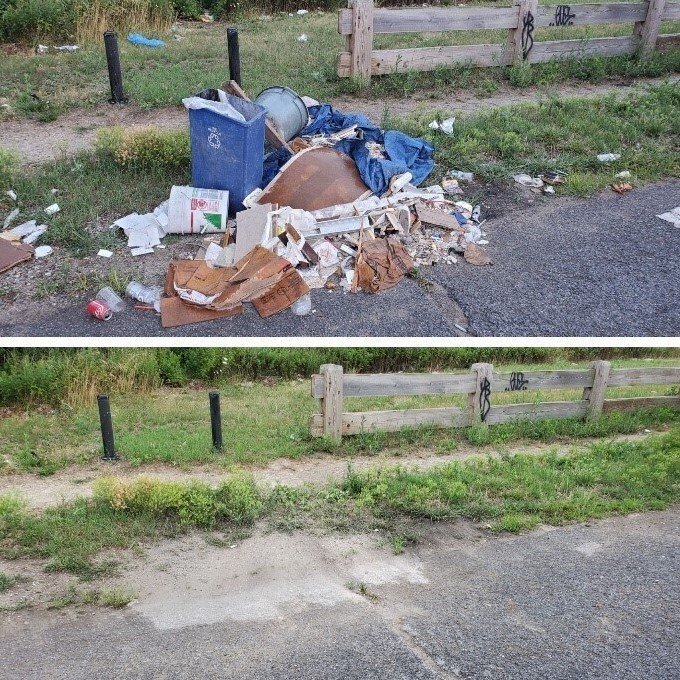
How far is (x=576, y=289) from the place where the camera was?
24.7ft

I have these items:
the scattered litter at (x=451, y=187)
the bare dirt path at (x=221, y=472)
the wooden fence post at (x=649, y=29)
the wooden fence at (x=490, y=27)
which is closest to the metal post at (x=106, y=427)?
the bare dirt path at (x=221, y=472)

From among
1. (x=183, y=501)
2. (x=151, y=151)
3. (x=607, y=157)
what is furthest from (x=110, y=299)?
(x=607, y=157)

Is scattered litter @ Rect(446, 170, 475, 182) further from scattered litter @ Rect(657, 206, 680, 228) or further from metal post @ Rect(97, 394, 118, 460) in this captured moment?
metal post @ Rect(97, 394, 118, 460)

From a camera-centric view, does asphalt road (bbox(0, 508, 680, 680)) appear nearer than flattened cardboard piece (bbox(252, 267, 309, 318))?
Yes

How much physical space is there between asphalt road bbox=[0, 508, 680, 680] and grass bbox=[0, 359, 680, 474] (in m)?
2.48

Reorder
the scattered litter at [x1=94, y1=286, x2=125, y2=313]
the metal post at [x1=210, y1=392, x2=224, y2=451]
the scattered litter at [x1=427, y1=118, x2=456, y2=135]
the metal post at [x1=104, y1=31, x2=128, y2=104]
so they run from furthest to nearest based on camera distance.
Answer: the metal post at [x1=104, y1=31, x2=128, y2=104] < the scattered litter at [x1=427, y1=118, x2=456, y2=135] < the metal post at [x1=210, y1=392, x2=224, y2=451] < the scattered litter at [x1=94, y1=286, x2=125, y2=313]

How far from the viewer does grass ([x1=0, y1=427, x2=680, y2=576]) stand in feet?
22.7

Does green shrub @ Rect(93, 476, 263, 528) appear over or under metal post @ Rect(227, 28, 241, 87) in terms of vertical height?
under

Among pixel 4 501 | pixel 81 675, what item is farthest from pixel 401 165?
pixel 81 675

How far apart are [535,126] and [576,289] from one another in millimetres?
3636

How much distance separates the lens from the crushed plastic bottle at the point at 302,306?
281 inches

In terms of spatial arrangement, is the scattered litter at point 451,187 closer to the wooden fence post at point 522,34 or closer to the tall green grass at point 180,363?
the wooden fence post at point 522,34

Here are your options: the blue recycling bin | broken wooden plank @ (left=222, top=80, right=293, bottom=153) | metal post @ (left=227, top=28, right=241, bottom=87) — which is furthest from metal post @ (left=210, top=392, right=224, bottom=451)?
metal post @ (left=227, top=28, right=241, bottom=87)

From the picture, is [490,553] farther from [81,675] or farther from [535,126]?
[535,126]
